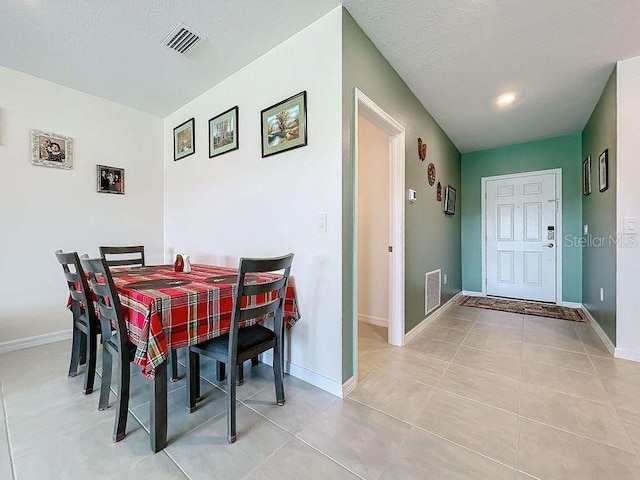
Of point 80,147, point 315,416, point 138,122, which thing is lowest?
point 315,416

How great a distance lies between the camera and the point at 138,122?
130 inches

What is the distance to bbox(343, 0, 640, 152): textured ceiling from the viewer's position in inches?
70.7

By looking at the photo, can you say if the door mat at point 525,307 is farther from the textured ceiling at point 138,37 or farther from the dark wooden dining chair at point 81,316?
the dark wooden dining chair at point 81,316

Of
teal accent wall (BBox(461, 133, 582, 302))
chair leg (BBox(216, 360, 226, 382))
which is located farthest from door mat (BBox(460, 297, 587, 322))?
chair leg (BBox(216, 360, 226, 382))

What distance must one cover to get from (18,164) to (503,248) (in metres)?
6.04

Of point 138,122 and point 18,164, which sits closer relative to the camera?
point 18,164

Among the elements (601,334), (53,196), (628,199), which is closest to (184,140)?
(53,196)

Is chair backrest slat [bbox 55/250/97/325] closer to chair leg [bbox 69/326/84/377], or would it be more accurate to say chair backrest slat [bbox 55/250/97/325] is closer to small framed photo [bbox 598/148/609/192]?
chair leg [bbox 69/326/84/377]

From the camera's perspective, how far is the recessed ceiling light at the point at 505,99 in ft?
9.39

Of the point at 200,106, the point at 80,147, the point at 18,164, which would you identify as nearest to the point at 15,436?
the point at 18,164

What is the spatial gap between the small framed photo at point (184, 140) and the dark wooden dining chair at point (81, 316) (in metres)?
1.70

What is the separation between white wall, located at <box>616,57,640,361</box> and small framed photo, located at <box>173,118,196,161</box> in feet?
12.7

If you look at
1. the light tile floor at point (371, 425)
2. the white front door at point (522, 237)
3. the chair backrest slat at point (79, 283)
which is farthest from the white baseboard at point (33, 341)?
the white front door at point (522, 237)

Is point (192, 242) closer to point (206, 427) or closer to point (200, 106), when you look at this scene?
point (200, 106)
